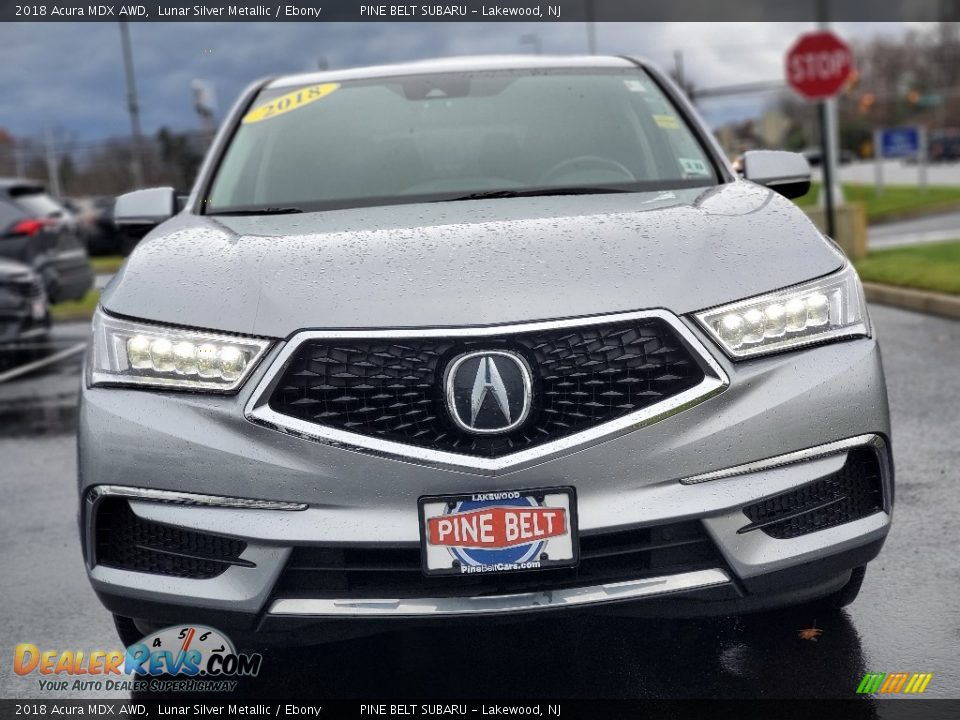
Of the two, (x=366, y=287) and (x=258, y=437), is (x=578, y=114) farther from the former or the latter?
(x=258, y=437)

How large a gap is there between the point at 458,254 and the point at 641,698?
1.12m

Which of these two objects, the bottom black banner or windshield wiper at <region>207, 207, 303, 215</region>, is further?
windshield wiper at <region>207, 207, 303, 215</region>

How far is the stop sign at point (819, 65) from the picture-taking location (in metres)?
15.9

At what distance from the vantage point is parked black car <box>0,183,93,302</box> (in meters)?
12.3

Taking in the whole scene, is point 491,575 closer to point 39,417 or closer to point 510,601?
point 510,601

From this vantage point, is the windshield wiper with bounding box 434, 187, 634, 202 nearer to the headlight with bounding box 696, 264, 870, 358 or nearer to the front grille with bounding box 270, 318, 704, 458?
the headlight with bounding box 696, 264, 870, 358

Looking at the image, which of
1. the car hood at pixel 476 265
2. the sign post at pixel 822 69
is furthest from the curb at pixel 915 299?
the car hood at pixel 476 265

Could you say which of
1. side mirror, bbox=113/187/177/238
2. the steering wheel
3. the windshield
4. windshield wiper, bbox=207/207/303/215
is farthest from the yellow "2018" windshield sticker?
the steering wheel

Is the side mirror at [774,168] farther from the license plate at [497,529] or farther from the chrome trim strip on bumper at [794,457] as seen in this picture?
the license plate at [497,529]

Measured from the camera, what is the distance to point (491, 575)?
2.71 meters

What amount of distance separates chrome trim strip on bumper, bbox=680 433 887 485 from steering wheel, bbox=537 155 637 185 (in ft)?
4.75

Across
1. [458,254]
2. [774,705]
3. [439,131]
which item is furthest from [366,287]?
[439,131]

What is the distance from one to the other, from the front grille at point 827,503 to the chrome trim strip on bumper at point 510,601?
0.17 meters

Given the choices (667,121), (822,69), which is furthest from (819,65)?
(667,121)
